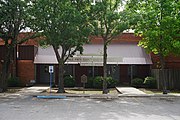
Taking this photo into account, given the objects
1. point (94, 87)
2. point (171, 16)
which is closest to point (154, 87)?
point (94, 87)

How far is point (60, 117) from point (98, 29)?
1100cm

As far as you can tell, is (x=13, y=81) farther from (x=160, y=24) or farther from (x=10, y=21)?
(x=160, y=24)

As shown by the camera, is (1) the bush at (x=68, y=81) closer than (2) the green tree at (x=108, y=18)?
No

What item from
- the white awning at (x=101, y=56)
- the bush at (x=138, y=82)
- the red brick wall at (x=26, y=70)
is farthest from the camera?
the red brick wall at (x=26, y=70)

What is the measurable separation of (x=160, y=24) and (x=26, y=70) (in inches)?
604

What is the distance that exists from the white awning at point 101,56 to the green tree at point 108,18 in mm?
6183

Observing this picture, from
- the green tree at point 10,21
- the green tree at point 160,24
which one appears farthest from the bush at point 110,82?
the green tree at point 10,21

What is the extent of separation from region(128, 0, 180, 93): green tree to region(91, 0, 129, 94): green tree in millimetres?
1225

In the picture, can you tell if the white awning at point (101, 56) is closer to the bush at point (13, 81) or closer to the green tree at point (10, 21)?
the bush at point (13, 81)

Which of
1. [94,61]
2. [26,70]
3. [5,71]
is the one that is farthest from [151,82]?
[5,71]

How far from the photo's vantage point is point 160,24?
20.3 m

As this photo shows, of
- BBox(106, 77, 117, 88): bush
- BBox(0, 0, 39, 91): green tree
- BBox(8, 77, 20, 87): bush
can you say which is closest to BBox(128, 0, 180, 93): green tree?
BBox(106, 77, 117, 88): bush

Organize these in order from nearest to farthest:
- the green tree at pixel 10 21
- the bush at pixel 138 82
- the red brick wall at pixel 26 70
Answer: the green tree at pixel 10 21
the bush at pixel 138 82
the red brick wall at pixel 26 70

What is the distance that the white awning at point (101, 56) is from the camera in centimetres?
2778
